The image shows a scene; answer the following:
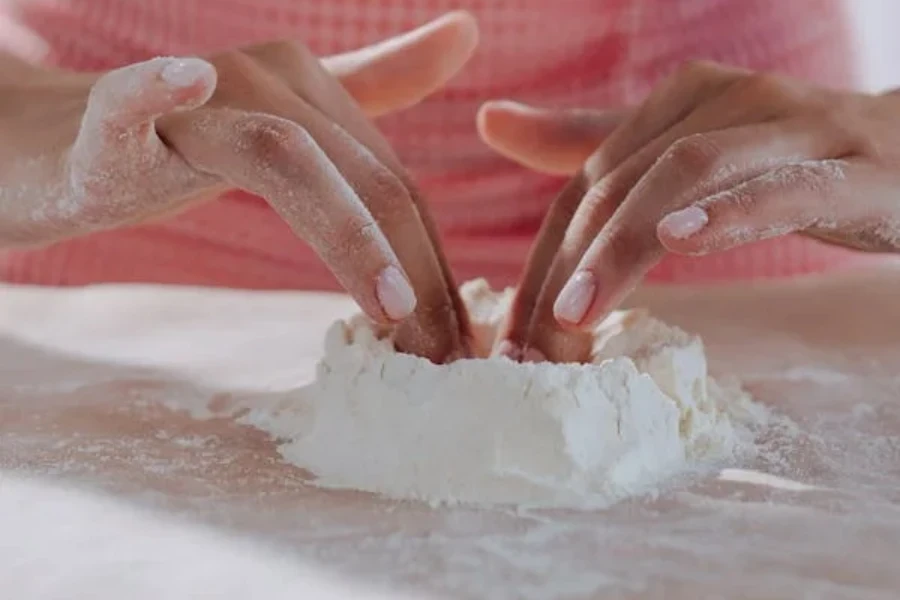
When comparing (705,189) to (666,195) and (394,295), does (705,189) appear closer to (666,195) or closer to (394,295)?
(666,195)

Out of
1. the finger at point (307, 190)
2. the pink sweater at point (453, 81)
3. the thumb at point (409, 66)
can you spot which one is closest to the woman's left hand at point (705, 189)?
the finger at point (307, 190)

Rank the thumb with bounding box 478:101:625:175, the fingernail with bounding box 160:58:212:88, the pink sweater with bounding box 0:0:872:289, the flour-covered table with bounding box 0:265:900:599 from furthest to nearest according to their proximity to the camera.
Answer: the pink sweater with bounding box 0:0:872:289
the thumb with bounding box 478:101:625:175
the fingernail with bounding box 160:58:212:88
the flour-covered table with bounding box 0:265:900:599

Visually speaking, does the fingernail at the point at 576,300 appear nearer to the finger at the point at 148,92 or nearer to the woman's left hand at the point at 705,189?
the woman's left hand at the point at 705,189

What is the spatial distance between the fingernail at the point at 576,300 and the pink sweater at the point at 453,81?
1.78 ft

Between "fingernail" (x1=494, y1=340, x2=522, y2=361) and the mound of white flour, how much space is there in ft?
0.25

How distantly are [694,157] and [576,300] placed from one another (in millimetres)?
124

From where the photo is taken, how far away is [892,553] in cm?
56

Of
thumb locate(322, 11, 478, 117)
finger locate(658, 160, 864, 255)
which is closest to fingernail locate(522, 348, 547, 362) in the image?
finger locate(658, 160, 864, 255)

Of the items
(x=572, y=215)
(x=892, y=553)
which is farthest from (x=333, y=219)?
(x=892, y=553)

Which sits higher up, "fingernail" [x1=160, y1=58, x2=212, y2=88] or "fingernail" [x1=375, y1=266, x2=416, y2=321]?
"fingernail" [x1=160, y1=58, x2=212, y2=88]

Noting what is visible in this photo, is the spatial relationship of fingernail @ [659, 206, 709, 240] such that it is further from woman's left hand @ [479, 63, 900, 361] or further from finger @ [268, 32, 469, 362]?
finger @ [268, 32, 469, 362]

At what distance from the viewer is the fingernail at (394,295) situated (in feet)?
2.25

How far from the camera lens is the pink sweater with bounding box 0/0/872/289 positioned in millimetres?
1288

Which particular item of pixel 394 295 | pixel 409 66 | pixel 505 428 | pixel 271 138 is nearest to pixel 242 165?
pixel 271 138
